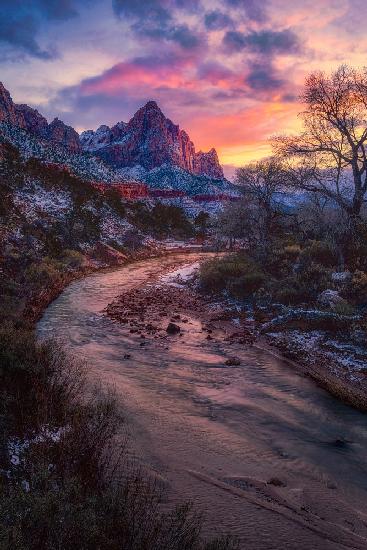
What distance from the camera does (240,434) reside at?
380 inches

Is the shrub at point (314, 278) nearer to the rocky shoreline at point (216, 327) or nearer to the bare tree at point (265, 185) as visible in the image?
the rocky shoreline at point (216, 327)

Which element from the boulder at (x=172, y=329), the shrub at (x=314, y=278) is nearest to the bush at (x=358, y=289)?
the shrub at (x=314, y=278)

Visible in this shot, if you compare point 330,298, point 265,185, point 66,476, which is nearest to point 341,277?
point 330,298

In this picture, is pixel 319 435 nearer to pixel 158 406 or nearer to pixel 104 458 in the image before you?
pixel 158 406

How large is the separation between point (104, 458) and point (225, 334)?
10.8 metres

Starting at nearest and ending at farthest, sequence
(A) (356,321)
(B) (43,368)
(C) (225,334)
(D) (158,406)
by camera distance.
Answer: (B) (43,368)
(D) (158,406)
(A) (356,321)
(C) (225,334)

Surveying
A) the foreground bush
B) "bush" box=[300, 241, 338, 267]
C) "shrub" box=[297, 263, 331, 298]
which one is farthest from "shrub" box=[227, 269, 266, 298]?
the foreground bush

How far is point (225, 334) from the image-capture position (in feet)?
58.2

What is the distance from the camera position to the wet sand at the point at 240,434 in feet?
22.4

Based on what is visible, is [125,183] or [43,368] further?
[125,183]

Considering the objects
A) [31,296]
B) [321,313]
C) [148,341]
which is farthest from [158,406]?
[31,296]

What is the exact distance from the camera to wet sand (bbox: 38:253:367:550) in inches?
269

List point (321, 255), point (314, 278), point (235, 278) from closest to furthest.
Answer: point (314, 278), point (321, 255), point (235, 278)

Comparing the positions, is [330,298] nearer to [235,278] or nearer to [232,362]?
[232,362]
